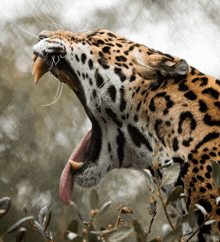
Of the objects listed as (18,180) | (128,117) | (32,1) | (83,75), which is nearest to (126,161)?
(128,117)

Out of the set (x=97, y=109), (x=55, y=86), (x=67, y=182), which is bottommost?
(x=67, y=182)

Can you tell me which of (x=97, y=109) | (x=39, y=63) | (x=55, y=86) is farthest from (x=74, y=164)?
(x=55, y=86)

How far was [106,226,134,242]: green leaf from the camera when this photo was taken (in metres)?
0.28

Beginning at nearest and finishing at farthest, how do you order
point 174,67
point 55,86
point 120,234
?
point 120,234, point 174,67, point 55,86

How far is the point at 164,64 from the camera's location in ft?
2.17

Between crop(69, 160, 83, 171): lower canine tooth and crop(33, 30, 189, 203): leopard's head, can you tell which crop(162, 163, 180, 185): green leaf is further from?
crop(69, 160, 83, 171): lower canine tooth

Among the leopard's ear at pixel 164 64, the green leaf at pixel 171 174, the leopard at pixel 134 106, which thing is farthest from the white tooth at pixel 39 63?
the green leaf at pixel 171 174

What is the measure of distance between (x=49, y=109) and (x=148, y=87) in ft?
3.28

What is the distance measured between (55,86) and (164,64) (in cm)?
97

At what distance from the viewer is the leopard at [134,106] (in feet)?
1.82

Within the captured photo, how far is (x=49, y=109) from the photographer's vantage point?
1.59 meters

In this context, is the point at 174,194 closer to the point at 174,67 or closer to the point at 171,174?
the point at 171,174

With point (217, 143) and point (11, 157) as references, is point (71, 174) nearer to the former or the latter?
point (217, 143)

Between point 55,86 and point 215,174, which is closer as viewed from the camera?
point 215,174
